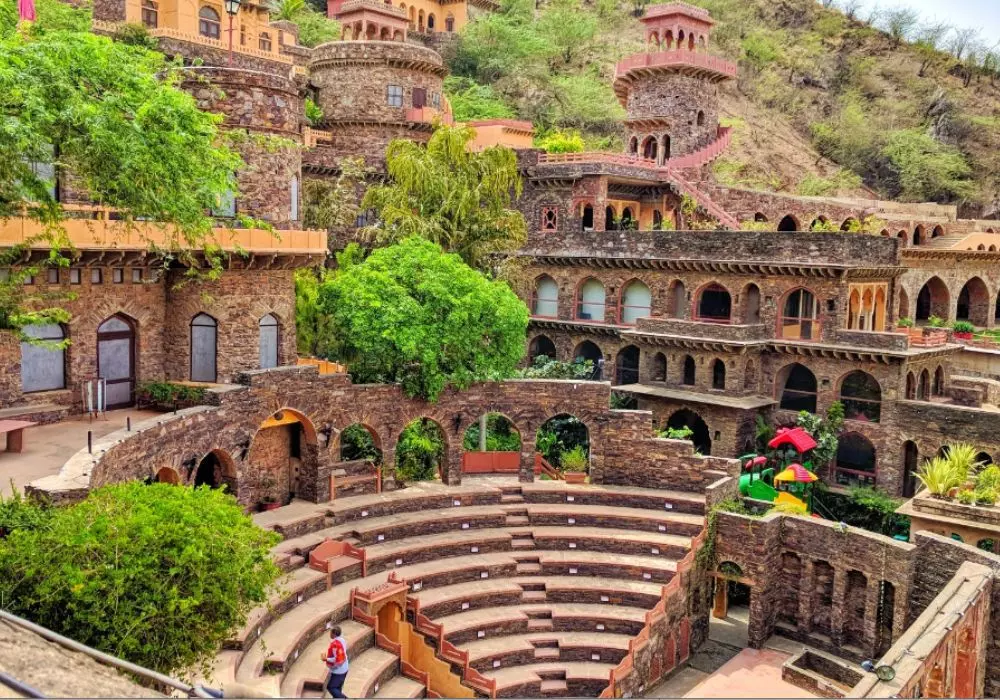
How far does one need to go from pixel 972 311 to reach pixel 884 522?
2353 cm

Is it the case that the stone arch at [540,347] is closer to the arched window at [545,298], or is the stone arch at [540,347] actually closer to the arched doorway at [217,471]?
the arched window at [545,298]

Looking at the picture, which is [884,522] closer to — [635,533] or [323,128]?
[635,533]

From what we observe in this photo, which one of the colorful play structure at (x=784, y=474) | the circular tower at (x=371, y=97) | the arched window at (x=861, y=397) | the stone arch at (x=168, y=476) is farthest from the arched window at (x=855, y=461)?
the stone arch at (x=168, y=476)

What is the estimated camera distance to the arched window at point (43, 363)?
2089 cm

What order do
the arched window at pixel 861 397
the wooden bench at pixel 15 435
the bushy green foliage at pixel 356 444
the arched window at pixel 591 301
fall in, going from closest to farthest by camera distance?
the wooden bench at pixel 15 435
the bushy green foliage at pixel 356 444
the arched window at pixel 861 397
the arched window at pixel 591 301

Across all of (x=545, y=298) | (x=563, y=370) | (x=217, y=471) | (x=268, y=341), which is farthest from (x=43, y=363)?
(x=545, y=298)

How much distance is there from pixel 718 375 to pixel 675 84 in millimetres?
18098

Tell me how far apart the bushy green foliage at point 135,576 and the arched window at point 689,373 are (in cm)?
2313

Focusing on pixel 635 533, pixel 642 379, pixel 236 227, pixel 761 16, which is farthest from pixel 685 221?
pixel 761 16

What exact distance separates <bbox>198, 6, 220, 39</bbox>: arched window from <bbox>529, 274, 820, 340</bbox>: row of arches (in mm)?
19190

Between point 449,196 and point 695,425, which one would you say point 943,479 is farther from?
point 449,196

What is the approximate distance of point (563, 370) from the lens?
3656cm

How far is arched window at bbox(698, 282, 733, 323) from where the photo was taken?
35656 mm

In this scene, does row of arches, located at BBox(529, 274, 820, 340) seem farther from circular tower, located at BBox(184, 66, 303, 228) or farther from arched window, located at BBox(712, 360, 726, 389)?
circular tower, located at BBox(184, 66, 303, 228)
